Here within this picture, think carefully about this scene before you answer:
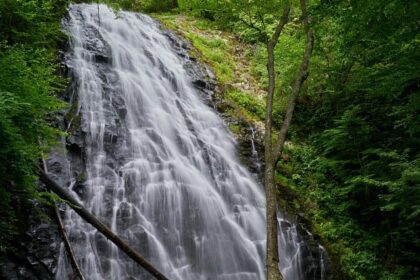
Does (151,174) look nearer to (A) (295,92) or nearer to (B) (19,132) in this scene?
(A) (295,92)

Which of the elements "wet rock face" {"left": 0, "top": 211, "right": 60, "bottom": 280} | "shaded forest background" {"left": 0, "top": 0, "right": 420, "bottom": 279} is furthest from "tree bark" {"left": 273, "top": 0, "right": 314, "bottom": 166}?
"wet rock face" {"left": 0, "top": 211, "right": 60, "bottom": 280}

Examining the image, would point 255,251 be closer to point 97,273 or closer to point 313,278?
point 313,278

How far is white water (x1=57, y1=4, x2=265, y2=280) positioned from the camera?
6.64 m

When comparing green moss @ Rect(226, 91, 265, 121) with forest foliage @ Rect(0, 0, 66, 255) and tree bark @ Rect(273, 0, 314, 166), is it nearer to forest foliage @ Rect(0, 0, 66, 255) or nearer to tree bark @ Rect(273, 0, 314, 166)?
tree bark @ Rect(273, 0, 314, 166)

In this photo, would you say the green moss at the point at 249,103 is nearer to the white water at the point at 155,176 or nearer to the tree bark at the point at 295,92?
the white water at the point at 155,176

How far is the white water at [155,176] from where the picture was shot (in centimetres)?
664

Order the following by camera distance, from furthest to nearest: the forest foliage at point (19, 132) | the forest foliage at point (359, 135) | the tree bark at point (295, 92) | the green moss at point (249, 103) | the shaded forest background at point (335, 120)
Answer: the green moss at point (249, 103) → the forest foliage at point (359, 135) → the tree bark at point (295, 92) → the shaded forest background at point (335, 120) → the forest foliage at point (19, 132)

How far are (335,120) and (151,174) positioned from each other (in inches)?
185

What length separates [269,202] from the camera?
17.8 ft

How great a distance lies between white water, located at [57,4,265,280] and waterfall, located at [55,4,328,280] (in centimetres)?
2

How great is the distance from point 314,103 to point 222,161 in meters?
4.54

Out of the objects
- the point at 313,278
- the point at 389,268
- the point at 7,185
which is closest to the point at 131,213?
the point at 7,185

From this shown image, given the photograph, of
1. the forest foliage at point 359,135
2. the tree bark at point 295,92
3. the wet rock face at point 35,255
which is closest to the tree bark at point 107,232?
the wet rock face at point 35,255

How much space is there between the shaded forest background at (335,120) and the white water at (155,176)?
89 cm
